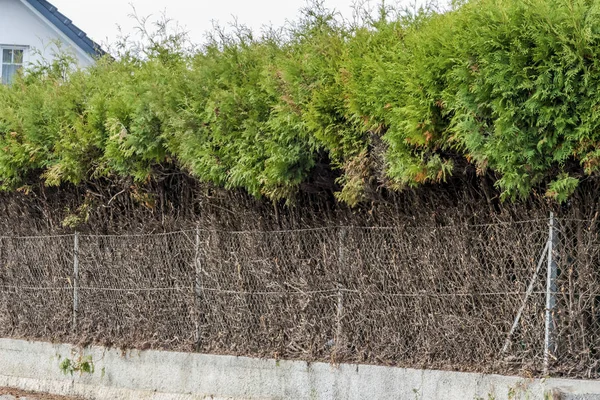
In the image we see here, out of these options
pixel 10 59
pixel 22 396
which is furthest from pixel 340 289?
pixel 10 59

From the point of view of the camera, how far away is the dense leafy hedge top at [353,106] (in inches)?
282

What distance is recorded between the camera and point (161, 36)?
38.0 feet

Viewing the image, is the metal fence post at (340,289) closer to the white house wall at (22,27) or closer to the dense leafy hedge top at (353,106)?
the dense leafy hedge top at (353,106)

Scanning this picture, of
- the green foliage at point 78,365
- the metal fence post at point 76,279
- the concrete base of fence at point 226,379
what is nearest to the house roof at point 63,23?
the metal fence post at point 76,279

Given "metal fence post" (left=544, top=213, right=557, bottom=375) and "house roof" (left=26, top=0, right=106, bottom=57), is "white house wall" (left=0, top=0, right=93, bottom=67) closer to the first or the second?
"house roof" (left=26, top=0, right=106, bottom=57)

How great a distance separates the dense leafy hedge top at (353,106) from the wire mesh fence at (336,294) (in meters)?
0.70

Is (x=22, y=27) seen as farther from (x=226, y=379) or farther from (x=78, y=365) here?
(x=226, y=379)

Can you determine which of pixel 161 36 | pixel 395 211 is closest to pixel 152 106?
pixel 161 36

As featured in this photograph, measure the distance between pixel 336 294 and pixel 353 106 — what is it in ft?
6.89

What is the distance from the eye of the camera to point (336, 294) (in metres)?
9.71

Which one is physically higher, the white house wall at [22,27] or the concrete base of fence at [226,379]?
the white house wall at [22,27]

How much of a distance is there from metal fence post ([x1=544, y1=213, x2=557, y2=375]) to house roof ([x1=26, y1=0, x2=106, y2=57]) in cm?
2028

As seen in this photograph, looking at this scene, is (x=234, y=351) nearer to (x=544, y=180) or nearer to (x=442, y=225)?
(x=442, y=225)

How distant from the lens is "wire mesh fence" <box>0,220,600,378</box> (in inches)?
312
